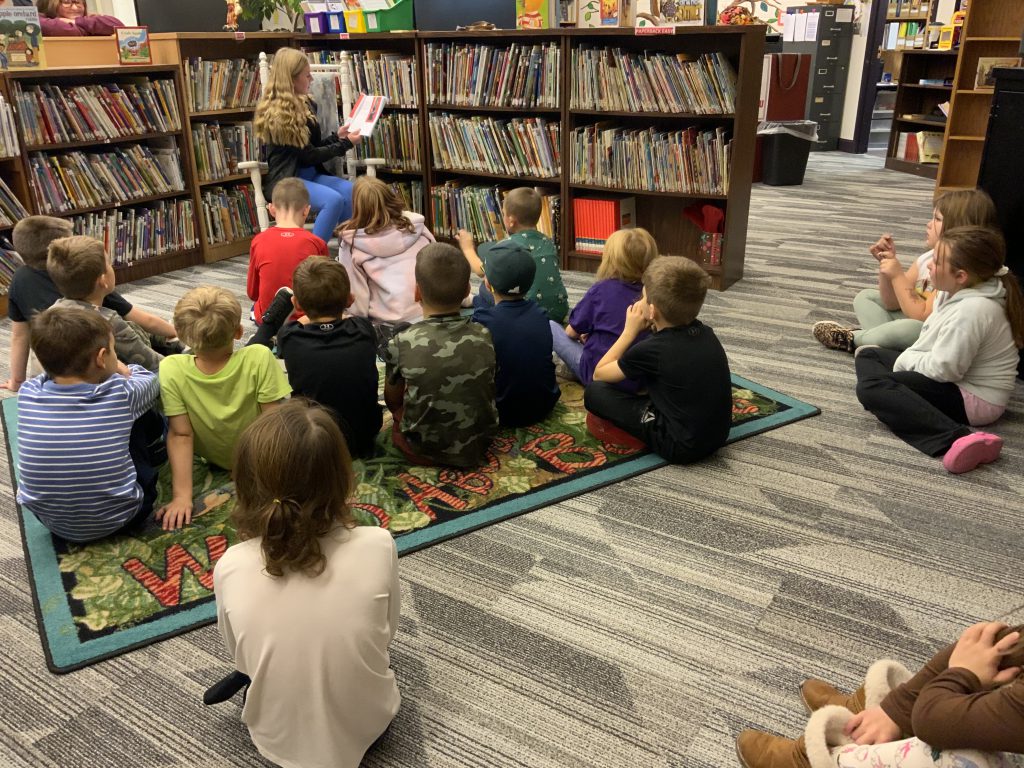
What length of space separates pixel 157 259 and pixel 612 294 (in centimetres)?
340

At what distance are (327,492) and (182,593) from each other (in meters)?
0.94

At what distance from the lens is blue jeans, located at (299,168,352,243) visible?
486 cm

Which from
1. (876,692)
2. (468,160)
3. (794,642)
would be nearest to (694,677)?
(794,642)

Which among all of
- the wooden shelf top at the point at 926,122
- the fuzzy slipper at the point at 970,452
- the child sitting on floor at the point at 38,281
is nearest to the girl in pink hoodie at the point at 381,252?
the child sitting on floor at the point at 38,281

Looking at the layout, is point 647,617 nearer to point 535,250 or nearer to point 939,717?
point 939,717

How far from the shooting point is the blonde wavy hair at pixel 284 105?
4703 millimetres

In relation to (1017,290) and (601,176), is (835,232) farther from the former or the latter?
(1017,290)

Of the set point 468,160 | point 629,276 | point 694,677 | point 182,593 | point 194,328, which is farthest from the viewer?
point 468,160

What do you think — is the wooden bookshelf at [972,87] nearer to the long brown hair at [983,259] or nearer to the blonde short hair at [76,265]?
the long brown hair at [983,259]

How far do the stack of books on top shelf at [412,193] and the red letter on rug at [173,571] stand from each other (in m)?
3.69

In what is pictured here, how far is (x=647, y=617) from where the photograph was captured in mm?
2053

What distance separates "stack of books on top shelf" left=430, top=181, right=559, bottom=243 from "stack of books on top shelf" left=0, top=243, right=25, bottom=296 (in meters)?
2.48

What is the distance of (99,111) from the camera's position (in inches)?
187

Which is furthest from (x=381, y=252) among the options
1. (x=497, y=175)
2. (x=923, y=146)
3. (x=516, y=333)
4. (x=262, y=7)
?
(x=923, y=146)
